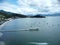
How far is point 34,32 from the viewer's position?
2.04 metres

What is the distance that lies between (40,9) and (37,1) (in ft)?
0.30

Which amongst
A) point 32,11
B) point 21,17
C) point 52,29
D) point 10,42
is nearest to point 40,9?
point 32,11

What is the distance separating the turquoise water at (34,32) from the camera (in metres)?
1.86

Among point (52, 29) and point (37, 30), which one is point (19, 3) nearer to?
point (37, 30)

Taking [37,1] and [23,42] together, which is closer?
[37,1]

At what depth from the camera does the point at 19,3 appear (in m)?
1.82

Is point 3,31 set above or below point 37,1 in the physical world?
below

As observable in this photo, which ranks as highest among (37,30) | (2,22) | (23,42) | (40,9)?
(40,9)

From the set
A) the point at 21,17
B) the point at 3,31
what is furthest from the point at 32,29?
the point at 3,31

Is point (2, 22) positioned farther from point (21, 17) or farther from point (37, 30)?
point (37, 30)

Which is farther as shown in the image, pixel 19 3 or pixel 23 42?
pixel 23 42

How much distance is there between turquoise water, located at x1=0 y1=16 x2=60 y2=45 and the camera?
6.11 ft

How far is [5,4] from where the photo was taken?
1846mm

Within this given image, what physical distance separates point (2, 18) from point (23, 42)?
36 cm
